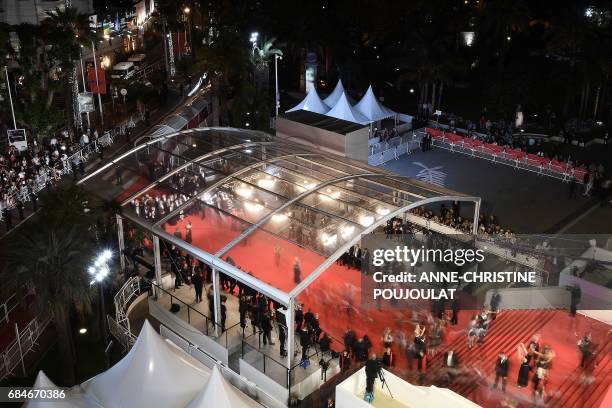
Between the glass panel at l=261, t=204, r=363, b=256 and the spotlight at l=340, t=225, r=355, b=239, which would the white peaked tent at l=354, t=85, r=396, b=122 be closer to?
the glass panel at l=261, t=204, r=363, b=256

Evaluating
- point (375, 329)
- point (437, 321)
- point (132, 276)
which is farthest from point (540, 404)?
point (132, 276)

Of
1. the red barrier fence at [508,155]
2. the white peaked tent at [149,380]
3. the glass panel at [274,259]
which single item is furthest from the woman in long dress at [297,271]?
the red barrier fence at [508,155]

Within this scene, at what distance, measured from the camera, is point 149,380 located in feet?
59.1

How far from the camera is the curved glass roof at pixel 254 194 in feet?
66.9

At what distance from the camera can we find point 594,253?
2434 cm

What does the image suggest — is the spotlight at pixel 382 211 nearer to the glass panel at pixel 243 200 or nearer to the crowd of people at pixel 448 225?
the glass panel at pixel 243 200

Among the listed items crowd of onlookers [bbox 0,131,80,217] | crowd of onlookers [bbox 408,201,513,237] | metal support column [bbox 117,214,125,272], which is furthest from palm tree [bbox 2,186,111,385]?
crowd of onlookers [bbox 408,201,513,237]

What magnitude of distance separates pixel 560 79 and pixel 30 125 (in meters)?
35.1

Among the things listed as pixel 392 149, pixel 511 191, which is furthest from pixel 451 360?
pixel 392 149

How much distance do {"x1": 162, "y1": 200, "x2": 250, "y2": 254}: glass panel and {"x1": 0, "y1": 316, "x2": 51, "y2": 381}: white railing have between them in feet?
17.7

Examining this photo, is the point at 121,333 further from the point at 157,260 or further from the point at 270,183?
the point at 270,183

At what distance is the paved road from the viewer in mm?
31750

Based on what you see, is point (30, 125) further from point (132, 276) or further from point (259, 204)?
point (259, 204)

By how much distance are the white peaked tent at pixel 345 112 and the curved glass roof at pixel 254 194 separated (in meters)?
14.1
